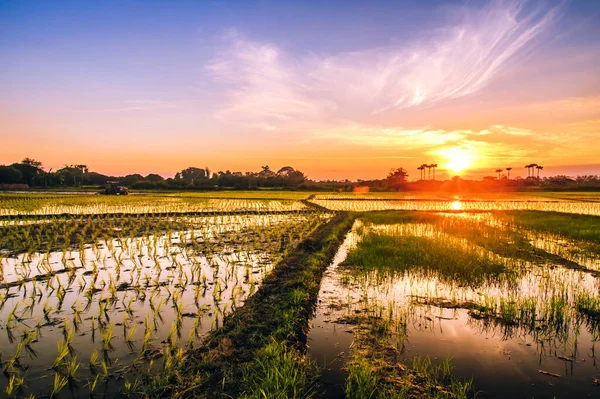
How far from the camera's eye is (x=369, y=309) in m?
5.09

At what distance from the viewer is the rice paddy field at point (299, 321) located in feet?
10.7

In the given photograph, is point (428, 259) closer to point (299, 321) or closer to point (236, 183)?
point (299, 321)

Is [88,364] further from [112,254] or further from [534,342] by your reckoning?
[112,254]

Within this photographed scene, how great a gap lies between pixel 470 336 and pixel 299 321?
204 centimetres

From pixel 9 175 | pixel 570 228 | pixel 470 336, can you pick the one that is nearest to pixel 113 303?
pixel 470 336

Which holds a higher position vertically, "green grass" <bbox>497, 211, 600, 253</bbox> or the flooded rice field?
the flooded rice field

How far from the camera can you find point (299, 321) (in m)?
4.53

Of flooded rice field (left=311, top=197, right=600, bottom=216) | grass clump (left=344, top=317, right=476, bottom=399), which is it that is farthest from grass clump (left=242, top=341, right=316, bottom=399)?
flooded rice field (left=311, top=197, right=600, bottom=216)

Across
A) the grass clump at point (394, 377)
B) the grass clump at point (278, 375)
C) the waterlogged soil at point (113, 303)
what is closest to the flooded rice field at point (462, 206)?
the waterlogged soil at point (113, 303)

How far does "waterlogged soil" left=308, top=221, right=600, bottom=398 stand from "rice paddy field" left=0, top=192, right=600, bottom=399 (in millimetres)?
20

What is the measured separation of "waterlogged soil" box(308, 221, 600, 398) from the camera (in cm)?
338

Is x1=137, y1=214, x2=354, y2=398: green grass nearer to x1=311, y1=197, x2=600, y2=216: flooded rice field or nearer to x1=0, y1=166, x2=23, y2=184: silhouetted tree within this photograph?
x1=311, y1=197, x2=600, y2=216: flooded rice field

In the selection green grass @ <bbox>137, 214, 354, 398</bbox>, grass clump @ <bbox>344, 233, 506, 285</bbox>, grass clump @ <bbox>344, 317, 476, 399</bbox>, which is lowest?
grass clump @ <bbox>344, 317, 476, 399</bbox>

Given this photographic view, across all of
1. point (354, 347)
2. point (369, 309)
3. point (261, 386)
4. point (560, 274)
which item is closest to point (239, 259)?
point (369, 309)
